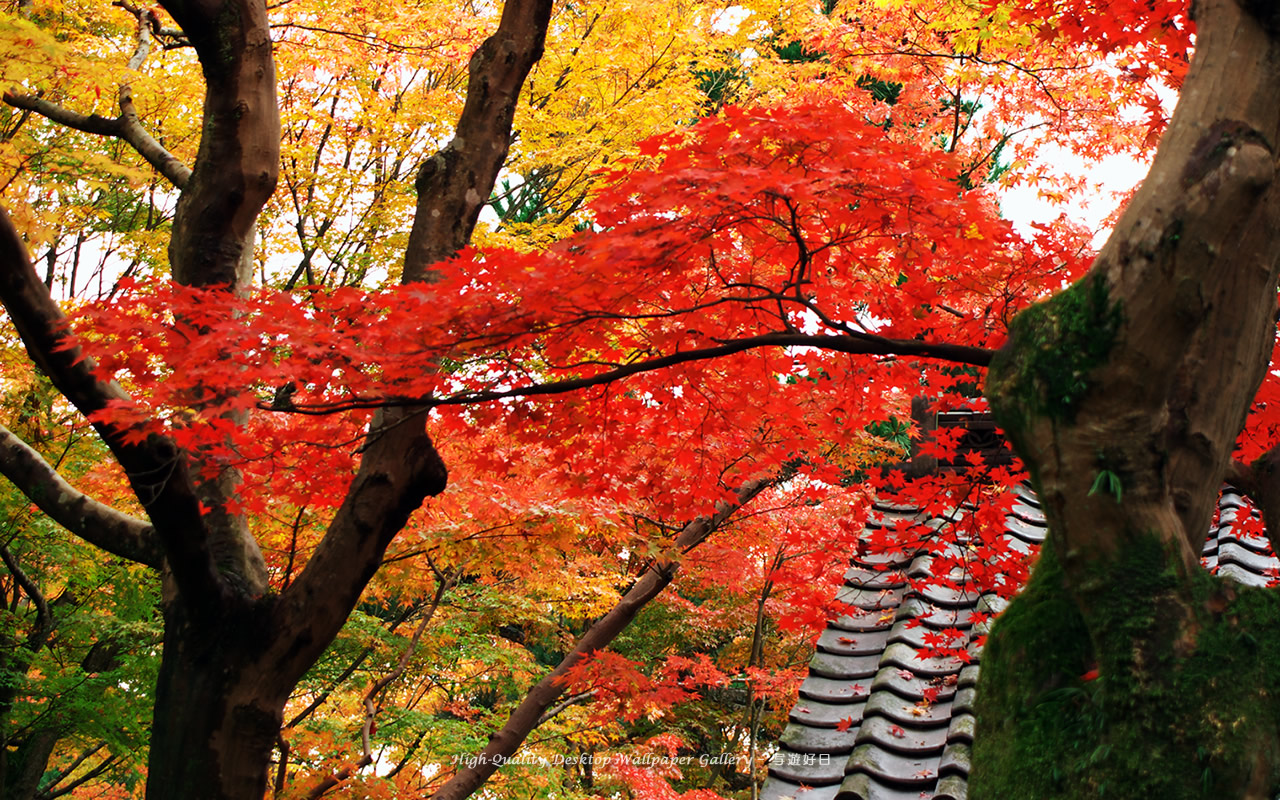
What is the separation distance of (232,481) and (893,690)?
3.61 meters

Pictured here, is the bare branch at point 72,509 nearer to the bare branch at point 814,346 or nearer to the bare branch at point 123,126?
the bare branch at point 123,126

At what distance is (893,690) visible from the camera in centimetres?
421

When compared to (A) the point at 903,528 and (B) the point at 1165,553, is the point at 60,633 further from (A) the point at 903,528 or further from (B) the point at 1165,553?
(B) the point at 1165,553

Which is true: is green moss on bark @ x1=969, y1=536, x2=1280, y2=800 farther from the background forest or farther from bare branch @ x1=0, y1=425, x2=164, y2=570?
bare branch @ x1=0, y1=425, x2=164, y2=570

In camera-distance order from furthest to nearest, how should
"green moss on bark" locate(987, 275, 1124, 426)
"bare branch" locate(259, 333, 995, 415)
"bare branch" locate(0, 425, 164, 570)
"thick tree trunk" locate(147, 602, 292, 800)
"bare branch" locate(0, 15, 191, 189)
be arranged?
"bare branch" locate(0, 15, 191, 189), "bare branch" locate(0, 425, 164, 570), "thick tree trunk" locate(147, 602, 292, 800), "bare branch" locate(259, 333, 995, 415), "green moss on bark" locate(987, 275, 1124, 426)

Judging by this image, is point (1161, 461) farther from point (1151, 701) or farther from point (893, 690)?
point (893, 690)

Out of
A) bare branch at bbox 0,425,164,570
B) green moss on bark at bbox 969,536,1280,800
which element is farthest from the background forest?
green moss on bark at bbox 969,536,1280,800

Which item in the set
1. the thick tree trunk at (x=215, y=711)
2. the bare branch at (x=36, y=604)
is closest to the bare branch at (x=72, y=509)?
the thick tree trunk at (x=215, y=711)

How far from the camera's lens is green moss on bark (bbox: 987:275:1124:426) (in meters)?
2.24

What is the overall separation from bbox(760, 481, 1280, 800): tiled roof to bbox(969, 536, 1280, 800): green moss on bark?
45.4 inches

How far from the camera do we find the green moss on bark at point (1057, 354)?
224 cm

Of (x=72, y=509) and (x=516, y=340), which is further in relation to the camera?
(x=72, y=509)

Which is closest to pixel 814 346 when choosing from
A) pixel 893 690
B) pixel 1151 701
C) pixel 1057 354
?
pixel 1057 354

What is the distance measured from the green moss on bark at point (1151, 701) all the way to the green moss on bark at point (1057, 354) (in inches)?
16.1
